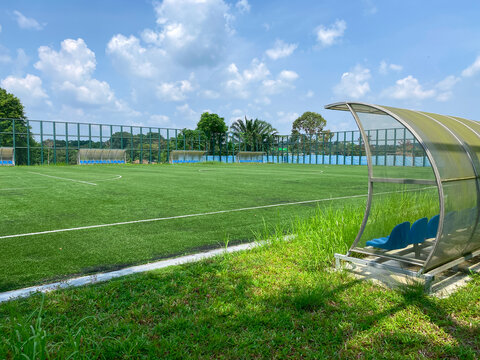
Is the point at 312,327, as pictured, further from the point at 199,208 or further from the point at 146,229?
the point at 199,208

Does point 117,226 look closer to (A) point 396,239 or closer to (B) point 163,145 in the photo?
(A) point 396,239

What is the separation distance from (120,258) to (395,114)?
3.38 meters

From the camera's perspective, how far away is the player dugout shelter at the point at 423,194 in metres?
3.15

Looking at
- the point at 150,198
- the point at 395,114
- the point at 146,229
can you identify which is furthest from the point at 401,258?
the point at 150,198

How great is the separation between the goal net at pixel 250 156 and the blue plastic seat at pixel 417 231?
1822 inches

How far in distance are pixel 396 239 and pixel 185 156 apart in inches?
1719

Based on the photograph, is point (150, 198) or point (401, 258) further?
point (150, 198)

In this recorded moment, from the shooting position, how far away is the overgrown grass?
2.34m

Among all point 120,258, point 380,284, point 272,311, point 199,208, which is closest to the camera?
point 272,311

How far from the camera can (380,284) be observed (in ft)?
11.4

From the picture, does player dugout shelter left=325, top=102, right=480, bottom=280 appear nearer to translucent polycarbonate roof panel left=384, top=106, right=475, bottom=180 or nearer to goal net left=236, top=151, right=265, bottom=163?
translucent polycarbonate roof panel left=384, top=106, right=475, bottom=180

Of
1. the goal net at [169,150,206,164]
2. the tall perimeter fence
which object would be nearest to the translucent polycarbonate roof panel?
the tall perimeter fence

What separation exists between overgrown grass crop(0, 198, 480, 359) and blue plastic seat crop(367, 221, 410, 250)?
464 millimetres

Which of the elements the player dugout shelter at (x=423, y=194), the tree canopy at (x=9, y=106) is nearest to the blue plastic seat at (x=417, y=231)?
the player dugout shelter at (x=423, y=194)
